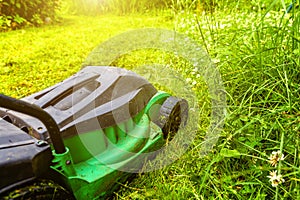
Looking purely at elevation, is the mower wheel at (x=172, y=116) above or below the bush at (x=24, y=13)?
below

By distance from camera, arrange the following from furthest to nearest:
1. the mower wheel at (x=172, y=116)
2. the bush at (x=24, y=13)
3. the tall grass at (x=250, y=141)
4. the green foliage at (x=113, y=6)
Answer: the green foliage at (x=113, y=6), the bush at (x=24, y=13), the mower wheel at (x=172, y=116), the tall grass at (x=250, y=141)

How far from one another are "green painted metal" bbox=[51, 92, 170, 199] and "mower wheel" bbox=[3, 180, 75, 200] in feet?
0.18

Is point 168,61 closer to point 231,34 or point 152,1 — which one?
point 231,34

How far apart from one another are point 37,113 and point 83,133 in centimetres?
34

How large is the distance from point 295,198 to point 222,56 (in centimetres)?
79

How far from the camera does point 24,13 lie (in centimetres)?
425

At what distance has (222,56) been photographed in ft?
5.55

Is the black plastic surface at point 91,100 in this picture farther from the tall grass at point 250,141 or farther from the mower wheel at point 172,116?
the tall grass at point 250,141

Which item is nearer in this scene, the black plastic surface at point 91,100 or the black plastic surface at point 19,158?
the black plastic surface at point 19,158

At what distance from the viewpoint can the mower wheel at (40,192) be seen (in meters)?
1.00

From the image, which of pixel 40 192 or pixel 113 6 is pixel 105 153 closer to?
pixel 40 192

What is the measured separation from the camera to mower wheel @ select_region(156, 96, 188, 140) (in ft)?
5.24

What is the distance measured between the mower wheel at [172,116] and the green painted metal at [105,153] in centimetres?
4

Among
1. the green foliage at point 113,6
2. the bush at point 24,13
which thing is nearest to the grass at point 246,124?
the bush at point 24,13
